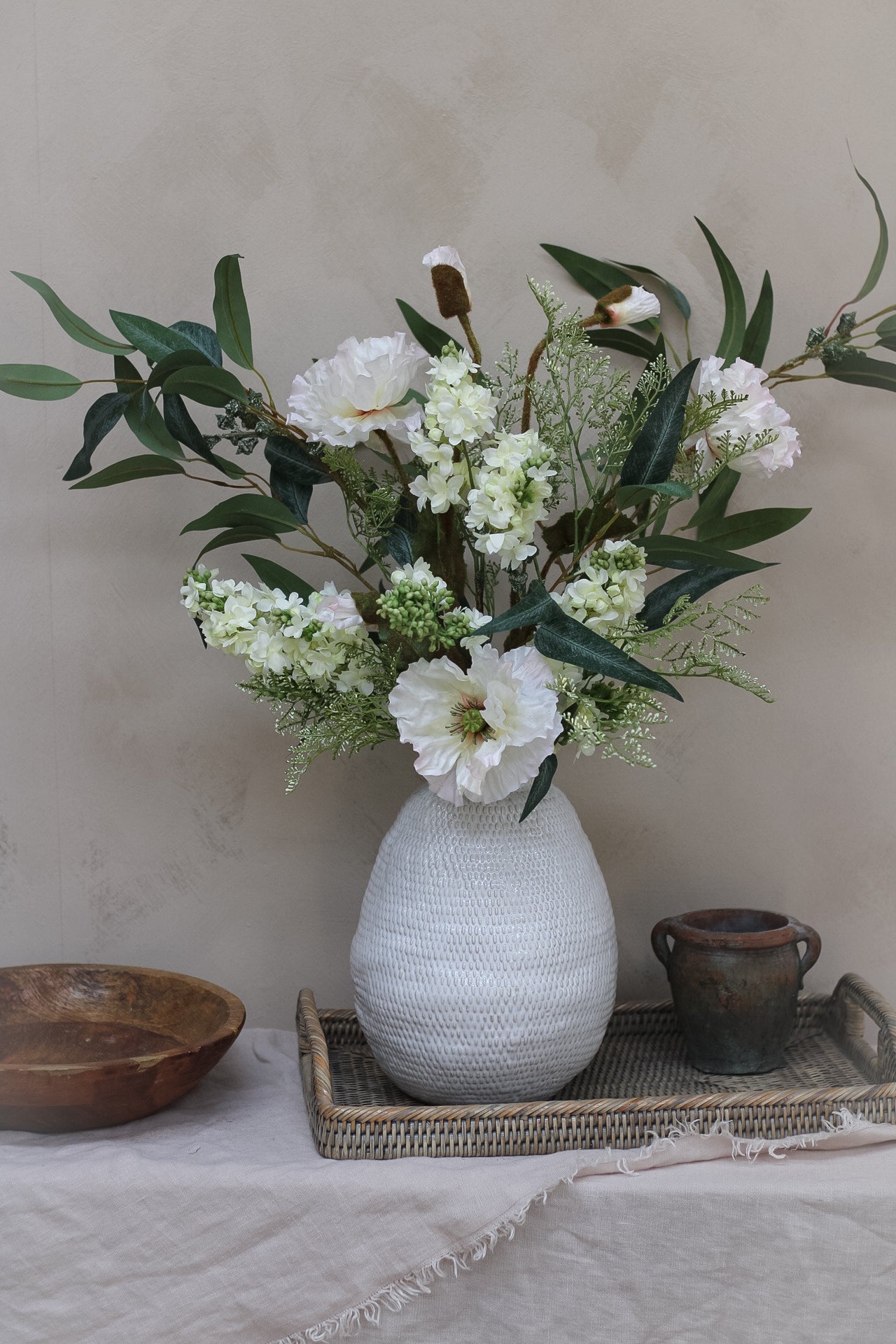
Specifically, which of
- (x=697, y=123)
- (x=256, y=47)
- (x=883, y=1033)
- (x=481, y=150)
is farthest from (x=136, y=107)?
(x=883, y=1033)

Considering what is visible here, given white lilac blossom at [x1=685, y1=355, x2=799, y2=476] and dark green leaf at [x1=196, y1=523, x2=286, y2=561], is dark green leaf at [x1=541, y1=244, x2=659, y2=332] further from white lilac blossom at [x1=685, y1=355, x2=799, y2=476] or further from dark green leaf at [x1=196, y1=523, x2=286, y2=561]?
dark green leaf at [x1=196, y1=523, x2=286, y2=561]

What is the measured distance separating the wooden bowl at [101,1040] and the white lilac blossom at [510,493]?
1.58ft

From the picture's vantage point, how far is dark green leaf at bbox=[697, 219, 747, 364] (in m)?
1.04

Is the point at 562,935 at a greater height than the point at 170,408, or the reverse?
the point at 170,408

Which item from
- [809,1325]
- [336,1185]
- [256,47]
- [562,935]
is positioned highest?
[256,47]

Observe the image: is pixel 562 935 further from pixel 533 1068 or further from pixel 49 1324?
pixel 49 1324

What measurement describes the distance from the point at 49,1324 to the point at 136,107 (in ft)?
3.74

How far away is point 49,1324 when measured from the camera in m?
0.78

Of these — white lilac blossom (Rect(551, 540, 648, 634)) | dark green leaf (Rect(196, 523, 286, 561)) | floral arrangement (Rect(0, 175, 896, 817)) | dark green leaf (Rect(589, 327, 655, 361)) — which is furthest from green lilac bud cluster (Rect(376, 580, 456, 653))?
dark green leaf (Rect(589, 327, 655, 361))

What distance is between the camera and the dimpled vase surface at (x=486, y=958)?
0.85 m

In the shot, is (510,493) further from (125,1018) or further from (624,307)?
(125,1018)

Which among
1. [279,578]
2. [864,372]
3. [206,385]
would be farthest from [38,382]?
→ [864,372]

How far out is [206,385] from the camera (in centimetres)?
89

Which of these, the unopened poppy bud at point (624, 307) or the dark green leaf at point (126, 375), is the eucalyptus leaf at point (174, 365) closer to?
the dark green leaf at point (126, 375)
